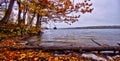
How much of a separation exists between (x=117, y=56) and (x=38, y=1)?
18460 mm

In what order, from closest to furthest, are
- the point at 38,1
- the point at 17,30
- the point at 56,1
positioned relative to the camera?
the point at 17,30, the point at 38,1, the point at 56,1

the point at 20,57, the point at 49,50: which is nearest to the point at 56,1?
the point at 49,50

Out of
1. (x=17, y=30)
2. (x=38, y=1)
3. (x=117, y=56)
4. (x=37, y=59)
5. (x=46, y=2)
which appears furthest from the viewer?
(x=46, y=2)

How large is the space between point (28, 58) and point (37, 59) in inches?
19.9

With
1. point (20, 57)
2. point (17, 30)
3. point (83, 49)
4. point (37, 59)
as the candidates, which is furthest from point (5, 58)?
point (17, 30)

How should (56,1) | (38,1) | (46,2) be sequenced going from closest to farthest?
(38,1)
(46,2)
(56,1)

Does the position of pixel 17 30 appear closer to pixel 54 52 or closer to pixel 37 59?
pixel 54 52

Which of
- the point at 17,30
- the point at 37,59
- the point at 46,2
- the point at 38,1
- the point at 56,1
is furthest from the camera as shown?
the point at 56,1

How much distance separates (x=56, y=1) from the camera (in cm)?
3497

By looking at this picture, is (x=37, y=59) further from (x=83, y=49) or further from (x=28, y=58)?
(x=83, y=49)

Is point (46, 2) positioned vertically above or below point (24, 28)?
above

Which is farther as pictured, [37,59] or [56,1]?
[56,1]

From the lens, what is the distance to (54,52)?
13297mm

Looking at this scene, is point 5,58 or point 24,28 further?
point 24,28
